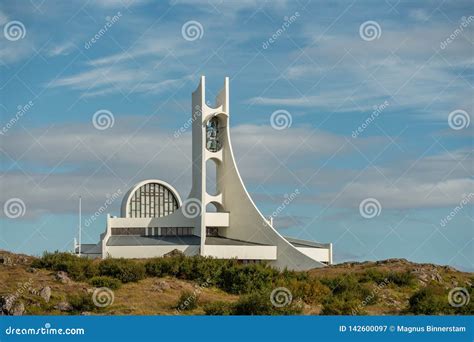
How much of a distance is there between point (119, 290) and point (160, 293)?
1343 mm

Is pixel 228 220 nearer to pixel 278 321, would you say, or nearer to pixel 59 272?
pixel 59 272

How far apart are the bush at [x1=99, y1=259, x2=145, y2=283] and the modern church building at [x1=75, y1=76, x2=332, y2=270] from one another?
9.77 m

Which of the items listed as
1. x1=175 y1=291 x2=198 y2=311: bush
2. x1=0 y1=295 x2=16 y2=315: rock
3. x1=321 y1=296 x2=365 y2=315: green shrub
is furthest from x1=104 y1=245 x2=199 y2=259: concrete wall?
x1=321 y1=296 x2=365 y2=315: green shrub

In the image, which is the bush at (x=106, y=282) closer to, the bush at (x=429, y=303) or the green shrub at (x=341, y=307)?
the green shrub at (x=341, y=307)

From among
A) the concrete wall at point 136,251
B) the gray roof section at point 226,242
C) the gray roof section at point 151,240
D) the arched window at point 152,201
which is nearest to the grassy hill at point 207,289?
the gray roof section at point 226,242

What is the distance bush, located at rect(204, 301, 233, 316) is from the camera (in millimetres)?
22859

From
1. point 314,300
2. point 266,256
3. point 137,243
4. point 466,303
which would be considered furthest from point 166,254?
point 466,303

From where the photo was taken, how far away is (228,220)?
4359 cm

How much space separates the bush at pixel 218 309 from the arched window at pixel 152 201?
22.8 m
